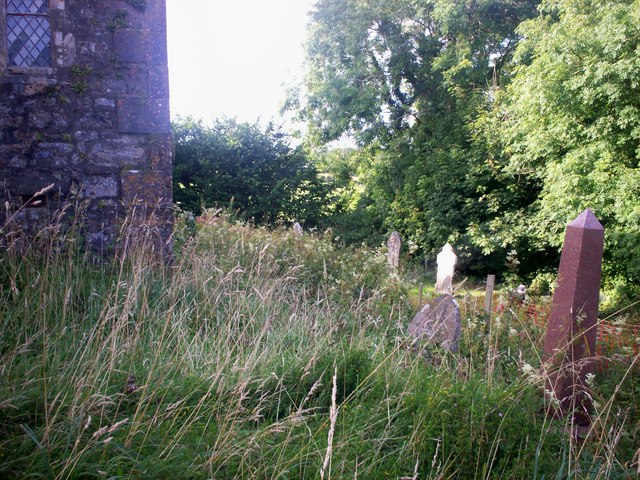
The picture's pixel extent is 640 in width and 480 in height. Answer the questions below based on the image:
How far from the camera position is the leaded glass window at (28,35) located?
539 centimetres

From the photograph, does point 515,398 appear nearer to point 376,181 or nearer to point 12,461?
point 12,461

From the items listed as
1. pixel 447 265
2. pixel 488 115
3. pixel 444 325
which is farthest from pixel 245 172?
pixel 444 325

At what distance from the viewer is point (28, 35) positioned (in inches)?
213

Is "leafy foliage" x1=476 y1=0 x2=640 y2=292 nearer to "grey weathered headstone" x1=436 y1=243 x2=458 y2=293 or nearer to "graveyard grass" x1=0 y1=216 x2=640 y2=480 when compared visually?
"grey weathered headstone" x1=436 y1=243 x2=458 y2=293

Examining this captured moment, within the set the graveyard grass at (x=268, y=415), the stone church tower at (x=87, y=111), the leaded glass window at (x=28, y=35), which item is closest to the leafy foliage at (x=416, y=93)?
the stone church tower at (x=87, y=111)

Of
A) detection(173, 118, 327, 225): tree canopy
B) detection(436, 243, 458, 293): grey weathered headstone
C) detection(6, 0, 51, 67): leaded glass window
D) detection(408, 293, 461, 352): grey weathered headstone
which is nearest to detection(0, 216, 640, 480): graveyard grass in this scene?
detection(408, 293, 461, 352): grey weathered headstone

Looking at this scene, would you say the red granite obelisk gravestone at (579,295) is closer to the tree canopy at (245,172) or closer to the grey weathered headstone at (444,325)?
the grey weathered headstone at (444,325)

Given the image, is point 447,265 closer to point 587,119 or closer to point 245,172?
point 587,119

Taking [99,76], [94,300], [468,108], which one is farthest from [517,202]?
[94,300]

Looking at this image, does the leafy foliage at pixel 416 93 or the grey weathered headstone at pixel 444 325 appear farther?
the leafy foliage at pixel 416 93

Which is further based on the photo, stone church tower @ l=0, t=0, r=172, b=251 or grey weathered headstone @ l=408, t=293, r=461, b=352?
stone church tower @ l=0, t=0, r=172, b=251

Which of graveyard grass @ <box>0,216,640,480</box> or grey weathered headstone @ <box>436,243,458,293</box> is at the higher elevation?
graveyard grass @ <box>0,216,640,480</box>

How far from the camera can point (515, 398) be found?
279 cm

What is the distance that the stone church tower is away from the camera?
208 inches
